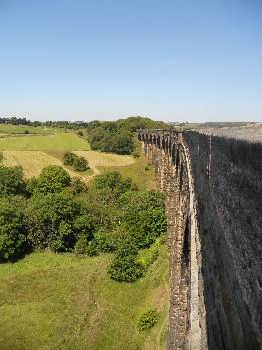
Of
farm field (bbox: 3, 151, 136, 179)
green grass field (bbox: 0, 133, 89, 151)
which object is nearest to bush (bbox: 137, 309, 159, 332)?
farm field (bbox: 3, 151, 136, 179)

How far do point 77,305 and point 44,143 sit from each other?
57172mm

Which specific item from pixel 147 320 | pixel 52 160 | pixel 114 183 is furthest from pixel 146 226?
pixel 52 160

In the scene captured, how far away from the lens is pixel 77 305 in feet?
92.8

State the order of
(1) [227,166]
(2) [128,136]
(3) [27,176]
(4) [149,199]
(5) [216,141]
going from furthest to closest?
(2) [128,136]
(3) [27,176]
(4) [149,199]
(5) [216,141]
(1) [227,166]

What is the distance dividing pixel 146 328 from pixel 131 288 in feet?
15.9

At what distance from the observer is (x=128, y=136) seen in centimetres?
7944

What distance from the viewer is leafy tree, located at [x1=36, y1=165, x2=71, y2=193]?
5378 centimetres

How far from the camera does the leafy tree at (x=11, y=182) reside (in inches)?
1992

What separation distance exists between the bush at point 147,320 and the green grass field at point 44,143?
52.6m

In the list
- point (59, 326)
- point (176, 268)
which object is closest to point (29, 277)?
point (59, 326)

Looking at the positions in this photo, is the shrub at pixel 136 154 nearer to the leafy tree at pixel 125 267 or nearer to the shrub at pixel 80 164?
the shrub at pixel 80 164

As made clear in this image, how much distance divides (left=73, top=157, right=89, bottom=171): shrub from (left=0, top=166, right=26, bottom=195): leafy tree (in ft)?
35.9

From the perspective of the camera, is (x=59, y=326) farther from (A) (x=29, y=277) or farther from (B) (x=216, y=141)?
(B) (x=216, y=141)

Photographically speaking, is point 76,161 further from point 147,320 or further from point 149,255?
point 147,320
